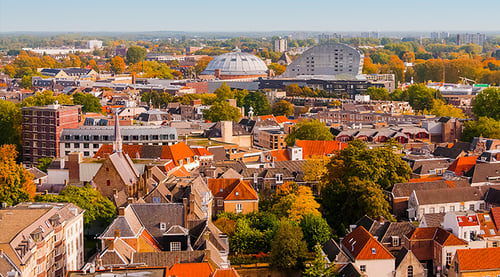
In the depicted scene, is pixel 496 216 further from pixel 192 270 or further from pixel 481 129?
pixel 481 129

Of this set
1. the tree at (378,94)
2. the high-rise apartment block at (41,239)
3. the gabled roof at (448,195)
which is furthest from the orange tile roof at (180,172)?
the tree at (378,94)

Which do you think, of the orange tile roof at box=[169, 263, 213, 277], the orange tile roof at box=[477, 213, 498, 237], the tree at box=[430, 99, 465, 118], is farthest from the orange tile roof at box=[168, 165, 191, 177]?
the tree at box=[430, 99, 465, 118]

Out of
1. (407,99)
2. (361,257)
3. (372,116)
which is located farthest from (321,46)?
(361,257)

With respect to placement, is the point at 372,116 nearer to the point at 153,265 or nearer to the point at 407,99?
the point at 407,99

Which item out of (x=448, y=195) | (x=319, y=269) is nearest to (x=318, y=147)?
(x=448, y=195)

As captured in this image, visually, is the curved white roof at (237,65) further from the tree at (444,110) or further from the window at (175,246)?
the window at (175,246)
